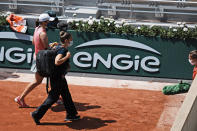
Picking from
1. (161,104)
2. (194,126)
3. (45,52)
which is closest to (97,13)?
(161,104)

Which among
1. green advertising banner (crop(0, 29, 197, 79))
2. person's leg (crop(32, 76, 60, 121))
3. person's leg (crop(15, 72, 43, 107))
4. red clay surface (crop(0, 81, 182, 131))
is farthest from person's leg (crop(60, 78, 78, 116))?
green advertising banner (crop(0, 29, 197, 79))

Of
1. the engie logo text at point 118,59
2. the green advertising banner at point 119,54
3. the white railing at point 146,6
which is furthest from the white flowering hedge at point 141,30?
the white railing at point 146,6

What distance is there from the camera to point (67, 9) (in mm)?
17609

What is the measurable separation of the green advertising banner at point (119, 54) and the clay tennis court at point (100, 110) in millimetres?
1186

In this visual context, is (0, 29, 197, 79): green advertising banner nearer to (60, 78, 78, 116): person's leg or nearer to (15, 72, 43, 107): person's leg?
(15, 72, 43, 107): person's leg

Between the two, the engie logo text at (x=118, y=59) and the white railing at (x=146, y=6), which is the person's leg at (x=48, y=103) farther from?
the white railing at (x=146, y=6)

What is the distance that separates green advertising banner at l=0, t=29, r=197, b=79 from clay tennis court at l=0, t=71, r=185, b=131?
1186mm

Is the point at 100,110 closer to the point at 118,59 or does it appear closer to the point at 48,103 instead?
the point at 48,103

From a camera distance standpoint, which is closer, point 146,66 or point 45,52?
point 45,52

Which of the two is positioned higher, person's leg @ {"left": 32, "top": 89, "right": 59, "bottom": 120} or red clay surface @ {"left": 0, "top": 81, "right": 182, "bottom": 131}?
person's leg @ {"left": 32, "top": 89, "right": 59, "bottom": 120}

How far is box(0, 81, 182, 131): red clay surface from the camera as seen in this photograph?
8.29 metres

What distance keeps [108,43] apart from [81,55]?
881 millimetres

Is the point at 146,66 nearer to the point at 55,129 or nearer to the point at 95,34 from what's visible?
the point at 95,34

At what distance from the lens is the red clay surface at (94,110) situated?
27.2ft
